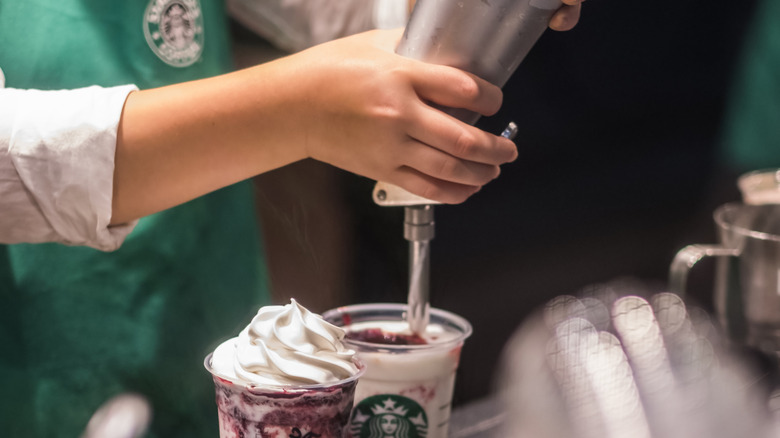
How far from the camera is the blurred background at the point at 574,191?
1.43 meters

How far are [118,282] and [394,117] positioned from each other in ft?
1.70

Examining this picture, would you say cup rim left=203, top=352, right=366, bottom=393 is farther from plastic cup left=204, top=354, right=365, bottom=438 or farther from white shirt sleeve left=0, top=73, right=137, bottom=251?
white shirt sleeve left=0, top=73, right=137, bottom=251

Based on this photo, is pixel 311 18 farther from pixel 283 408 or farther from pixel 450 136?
pixel 283 408

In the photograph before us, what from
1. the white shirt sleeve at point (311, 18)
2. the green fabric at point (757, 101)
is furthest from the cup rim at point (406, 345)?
the green fabric at point (757, 101)

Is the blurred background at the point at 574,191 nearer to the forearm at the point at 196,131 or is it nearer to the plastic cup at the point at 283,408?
the forearm at the point at 196,131

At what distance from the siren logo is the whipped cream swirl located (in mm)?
122

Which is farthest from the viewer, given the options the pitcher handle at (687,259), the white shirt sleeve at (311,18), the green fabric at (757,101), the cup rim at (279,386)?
the green fabric at (757,101)

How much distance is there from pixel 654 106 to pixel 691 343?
90cm

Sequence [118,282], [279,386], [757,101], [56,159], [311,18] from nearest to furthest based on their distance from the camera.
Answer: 1. [279,386]
2. [56,159]
3. [118,282]
4. [311,18]
5. [757,101]

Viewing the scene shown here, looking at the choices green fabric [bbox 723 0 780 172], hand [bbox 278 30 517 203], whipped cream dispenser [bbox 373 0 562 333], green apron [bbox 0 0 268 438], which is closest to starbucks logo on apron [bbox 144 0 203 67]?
green apron [bbox 0 0 268 438]

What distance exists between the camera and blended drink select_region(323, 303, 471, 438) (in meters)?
0.79

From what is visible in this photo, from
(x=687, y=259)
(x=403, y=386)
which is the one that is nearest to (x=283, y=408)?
(x=403, y=386)

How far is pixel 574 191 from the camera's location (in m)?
1.80

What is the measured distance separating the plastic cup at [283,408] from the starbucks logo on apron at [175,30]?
53 centimetres
